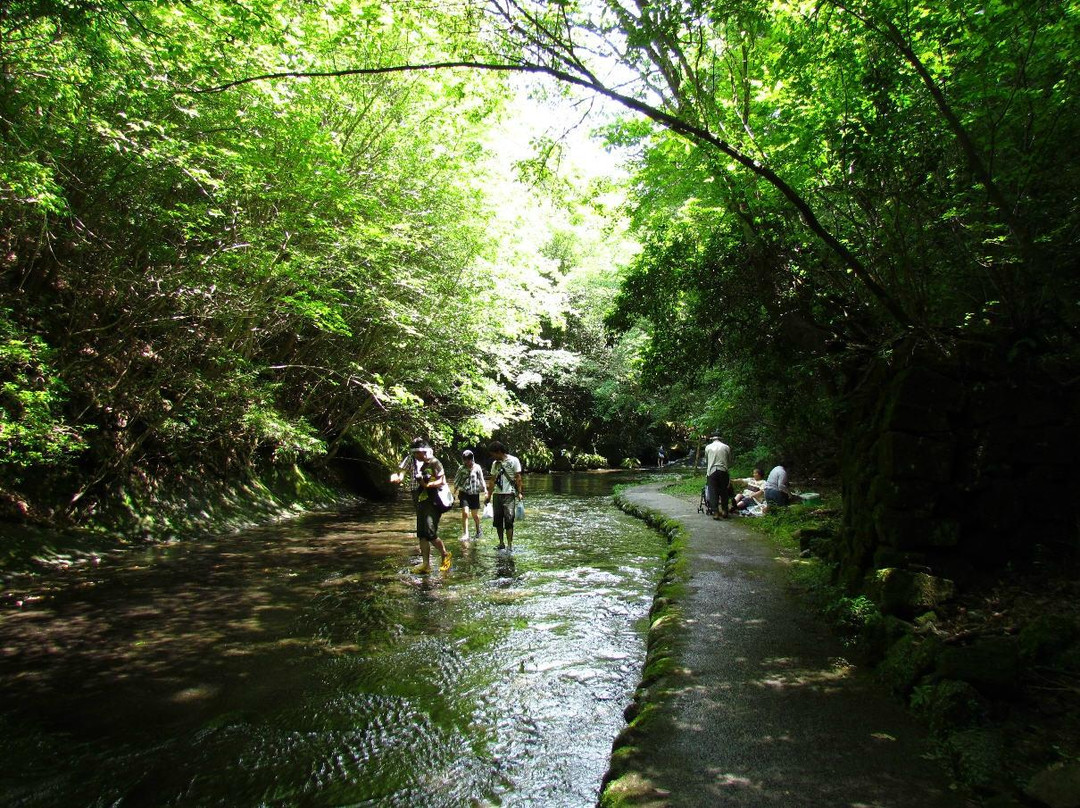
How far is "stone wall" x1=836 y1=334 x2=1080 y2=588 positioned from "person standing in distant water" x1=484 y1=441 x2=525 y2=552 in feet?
17.9

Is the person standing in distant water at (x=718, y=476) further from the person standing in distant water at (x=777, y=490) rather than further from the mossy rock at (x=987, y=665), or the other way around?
the mossy rock at (x=987, y=665)

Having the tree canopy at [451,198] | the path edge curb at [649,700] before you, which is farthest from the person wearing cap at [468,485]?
the path edge curb at [649,700]

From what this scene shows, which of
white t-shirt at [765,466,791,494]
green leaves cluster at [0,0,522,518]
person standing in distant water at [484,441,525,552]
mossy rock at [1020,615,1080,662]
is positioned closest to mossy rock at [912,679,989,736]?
mossy rock at [1020,615,1080,662]

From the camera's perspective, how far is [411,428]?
17672 mm

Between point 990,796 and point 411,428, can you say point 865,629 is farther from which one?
point 411,428

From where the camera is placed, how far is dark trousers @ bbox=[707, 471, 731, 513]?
11.6 meters

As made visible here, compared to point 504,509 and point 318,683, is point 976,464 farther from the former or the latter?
point 504,509

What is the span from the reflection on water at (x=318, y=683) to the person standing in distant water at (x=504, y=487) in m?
1.19

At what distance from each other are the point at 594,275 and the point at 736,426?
17.2m

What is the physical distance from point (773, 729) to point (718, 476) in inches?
334

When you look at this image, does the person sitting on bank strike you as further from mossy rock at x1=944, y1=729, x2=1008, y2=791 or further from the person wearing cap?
→ mossy rock at x1=944, y1=729, x2=1008, y2=791

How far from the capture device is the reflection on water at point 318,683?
337 cm

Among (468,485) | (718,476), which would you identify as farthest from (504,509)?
(718,476)

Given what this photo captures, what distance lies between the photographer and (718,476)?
38.1 feet
